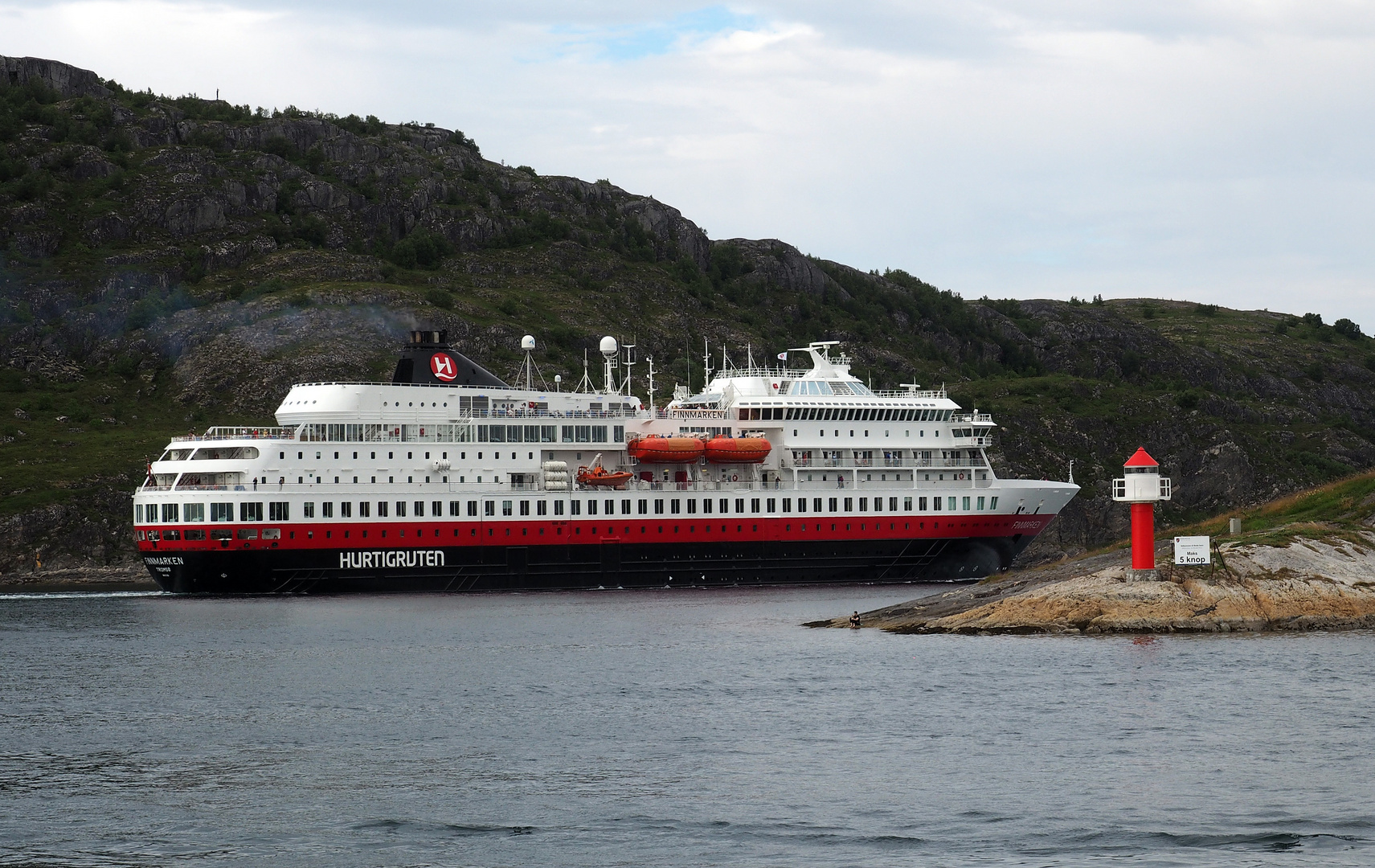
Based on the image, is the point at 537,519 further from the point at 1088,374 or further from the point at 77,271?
the point at 1088,374

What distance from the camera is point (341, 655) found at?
45406 mm

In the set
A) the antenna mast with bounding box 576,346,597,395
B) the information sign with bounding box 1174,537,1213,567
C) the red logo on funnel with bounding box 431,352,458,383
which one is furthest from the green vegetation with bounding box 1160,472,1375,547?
the red logo on funnel with bounding box 431,352,458,383

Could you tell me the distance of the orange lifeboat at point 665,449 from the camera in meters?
71.2

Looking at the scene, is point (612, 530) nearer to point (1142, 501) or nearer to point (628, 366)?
point (628, 366)

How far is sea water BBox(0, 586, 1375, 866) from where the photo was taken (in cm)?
2422

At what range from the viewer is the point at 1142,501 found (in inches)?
1702

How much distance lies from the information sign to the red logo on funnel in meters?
36.5

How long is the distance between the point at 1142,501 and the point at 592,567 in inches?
1261

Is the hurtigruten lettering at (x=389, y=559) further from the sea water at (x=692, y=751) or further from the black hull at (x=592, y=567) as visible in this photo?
the sea water at (x=692, y=751)

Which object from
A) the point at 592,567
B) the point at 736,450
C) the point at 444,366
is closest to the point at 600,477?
the point at 592,567

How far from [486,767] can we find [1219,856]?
526 inches

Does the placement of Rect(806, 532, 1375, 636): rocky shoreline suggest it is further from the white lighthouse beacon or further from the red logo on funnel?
the red logo on funnel

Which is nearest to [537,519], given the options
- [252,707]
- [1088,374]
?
[252,707]

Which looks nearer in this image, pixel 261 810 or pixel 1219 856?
pixel 1219 856
